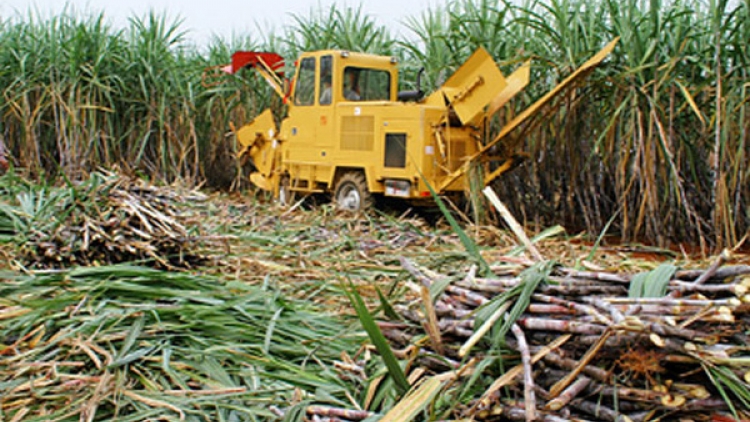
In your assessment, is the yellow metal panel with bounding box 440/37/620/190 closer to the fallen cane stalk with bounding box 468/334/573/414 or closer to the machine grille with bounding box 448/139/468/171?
the machine grille with bounding box 448/139/468/171

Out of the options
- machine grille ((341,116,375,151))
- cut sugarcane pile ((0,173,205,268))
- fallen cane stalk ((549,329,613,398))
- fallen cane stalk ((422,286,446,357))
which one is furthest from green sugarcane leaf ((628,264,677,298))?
machine grille ((341,116,375,151))

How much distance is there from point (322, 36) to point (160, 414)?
355 inches

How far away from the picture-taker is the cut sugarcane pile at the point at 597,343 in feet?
7.75

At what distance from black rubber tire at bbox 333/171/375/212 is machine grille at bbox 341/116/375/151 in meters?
0.33

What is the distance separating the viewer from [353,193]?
858 centimetres

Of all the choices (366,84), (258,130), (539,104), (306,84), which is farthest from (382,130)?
(258,130)

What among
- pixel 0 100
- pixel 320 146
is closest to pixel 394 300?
pixel 320 146

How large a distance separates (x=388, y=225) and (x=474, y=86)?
63.1 inches

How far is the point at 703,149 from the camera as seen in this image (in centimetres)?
717

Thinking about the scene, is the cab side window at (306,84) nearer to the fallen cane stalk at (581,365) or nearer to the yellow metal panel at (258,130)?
the yellow metal panel at (258,130)

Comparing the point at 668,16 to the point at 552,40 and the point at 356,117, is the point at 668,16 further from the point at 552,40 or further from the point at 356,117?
the point at 356,117

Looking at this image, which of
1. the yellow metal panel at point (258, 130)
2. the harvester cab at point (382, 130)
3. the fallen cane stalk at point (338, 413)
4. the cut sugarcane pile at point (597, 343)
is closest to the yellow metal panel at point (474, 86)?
the harvester cab at point (382, 130)

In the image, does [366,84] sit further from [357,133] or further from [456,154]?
[456,154]

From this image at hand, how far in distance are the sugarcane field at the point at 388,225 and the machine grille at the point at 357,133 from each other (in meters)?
0.03
